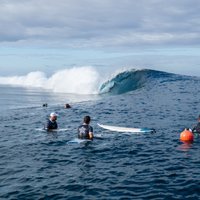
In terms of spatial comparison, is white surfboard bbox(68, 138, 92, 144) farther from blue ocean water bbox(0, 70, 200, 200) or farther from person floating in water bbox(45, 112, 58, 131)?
person floating in water bbox(45, 112, 58, 131)

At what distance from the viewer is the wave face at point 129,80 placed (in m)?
64.4

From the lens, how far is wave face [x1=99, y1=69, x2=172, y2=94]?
211ft

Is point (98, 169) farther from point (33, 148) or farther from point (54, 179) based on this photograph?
point (33, 148)

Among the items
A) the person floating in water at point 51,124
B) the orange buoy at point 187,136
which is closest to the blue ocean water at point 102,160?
the orange buoy at point 187,136

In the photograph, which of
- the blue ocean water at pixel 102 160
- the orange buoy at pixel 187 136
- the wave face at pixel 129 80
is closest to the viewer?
the blue ocean water at pixel 102 160

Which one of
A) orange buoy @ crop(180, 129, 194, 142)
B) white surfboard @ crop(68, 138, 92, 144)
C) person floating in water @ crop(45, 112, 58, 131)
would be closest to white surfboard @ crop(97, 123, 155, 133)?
orange buoy @ crop(180, 129, 194, 142)

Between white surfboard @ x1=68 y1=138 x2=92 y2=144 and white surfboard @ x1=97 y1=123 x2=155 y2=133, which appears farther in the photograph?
white surfboard @ x1=97 y1=123 x2=155 y2=133

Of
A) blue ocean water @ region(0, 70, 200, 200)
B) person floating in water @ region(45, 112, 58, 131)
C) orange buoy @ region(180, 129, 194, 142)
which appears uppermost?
person floating in water @ region(45, 112, 58, 131)

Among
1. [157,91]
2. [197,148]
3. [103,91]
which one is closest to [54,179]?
[197,148]

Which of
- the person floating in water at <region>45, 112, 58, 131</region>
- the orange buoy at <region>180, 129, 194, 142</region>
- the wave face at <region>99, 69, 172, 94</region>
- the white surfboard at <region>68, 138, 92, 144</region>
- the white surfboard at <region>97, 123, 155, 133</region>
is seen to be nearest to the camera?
the orange buoy at <region>180, 129, 194, 142</region>

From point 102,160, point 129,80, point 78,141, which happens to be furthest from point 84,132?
point 129,80

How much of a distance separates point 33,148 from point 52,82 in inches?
2766

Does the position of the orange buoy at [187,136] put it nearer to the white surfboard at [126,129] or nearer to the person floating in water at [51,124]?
the white surfboard at [126,129]

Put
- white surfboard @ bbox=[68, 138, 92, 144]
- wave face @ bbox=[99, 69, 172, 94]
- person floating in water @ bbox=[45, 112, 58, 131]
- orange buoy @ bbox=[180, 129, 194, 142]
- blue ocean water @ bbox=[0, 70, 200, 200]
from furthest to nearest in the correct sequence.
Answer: wave face @ bbox=[99, 69, 172, 94]
person floating in water @ bbox=[45, 112, 58, 131]
white surfboard @ bbox=[68, 138, 92, 144]
orange buoy @ bbox=[180, 129, 194, 142]
blue ocean water @ bbox=[0, 70, 200, 200]
